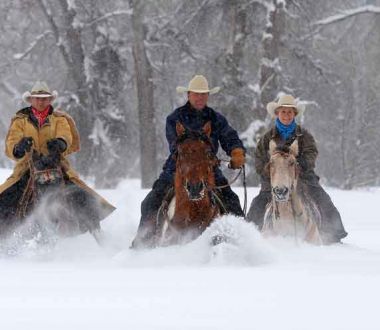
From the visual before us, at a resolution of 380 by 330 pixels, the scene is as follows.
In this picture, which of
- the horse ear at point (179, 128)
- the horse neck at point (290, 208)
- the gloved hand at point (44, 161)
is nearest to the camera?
the horse ear at point (179, 128)

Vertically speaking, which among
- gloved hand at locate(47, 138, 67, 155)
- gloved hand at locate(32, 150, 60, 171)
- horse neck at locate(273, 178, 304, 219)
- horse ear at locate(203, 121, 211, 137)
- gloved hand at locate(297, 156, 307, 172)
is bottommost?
horse neck at locate(273, 178, 304, 219)

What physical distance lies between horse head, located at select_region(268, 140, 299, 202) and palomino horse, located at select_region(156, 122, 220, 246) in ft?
2.50

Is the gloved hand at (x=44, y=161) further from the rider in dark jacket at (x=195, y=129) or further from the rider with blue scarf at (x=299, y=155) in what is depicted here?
the rider with blue scarf at (x=299, y=155)

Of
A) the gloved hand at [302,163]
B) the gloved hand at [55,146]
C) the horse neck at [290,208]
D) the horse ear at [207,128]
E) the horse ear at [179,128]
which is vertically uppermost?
the horse ear at [179,128]

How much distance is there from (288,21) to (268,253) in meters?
14.7

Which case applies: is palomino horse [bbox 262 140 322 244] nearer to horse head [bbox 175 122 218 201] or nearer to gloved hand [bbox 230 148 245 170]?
gloved hand [bbox 230 148 245 170]

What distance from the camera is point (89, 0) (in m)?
23.0

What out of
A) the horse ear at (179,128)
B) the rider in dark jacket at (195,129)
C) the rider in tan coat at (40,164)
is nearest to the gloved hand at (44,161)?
the rider in tan coat at (40,164)

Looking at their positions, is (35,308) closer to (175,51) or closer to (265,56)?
(265,56)

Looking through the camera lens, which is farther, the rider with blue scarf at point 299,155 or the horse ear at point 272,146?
the rider with blue scarf at point 299,155

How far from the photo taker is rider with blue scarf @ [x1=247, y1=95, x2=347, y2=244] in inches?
388

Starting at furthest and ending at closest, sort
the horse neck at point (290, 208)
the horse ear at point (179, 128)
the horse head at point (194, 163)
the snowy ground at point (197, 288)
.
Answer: the horse neck at point (290, 208) → the horse ear at point (179, 128) → the horse head at point (194, 163) → the snowy ground at point (197, 288)

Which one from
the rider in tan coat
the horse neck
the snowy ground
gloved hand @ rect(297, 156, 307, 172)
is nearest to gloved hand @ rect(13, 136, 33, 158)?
the rider in tan coat

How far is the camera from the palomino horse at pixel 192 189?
7.97 meters
